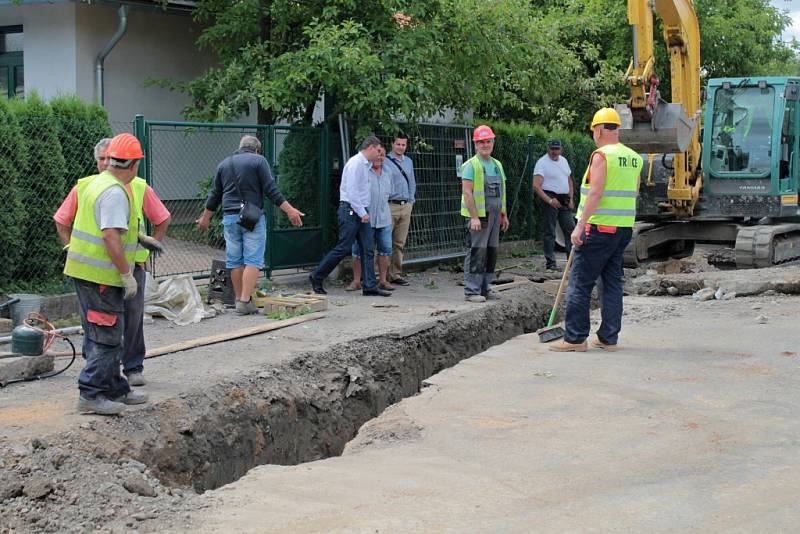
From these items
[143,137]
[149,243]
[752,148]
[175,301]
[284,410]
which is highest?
[752,148]

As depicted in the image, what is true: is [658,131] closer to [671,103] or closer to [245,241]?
[671,103]

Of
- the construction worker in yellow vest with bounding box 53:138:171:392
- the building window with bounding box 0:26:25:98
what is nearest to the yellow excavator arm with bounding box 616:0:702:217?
the construction worker in yellow vest with bounding box 53:138:171:392

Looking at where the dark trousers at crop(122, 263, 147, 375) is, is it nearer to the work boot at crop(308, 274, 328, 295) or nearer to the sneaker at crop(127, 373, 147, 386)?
the sneaker at crop(127, 373, 147, 386)

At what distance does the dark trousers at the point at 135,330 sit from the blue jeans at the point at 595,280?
388 cm

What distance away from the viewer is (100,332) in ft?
21.4

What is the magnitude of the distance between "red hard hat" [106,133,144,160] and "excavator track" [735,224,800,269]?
1120 centimetres

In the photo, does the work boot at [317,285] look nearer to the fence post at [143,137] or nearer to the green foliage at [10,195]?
the fence post at [143,137]

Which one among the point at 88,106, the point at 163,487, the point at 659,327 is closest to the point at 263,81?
the point at 88,106

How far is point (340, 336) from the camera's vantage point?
9703 mm

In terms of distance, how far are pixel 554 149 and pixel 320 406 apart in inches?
331

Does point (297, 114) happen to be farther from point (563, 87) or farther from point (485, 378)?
point (485, 378)

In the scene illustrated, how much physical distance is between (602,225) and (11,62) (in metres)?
11.9

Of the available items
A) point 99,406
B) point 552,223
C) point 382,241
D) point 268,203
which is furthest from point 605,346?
point 552,223

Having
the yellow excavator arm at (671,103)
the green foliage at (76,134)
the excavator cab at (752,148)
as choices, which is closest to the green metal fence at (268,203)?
the green foliage at (76,134)
